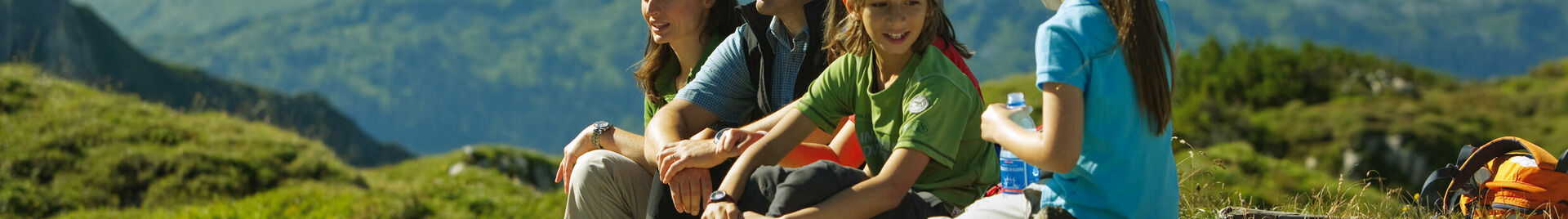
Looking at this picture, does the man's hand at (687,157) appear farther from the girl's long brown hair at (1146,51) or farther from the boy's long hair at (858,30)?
the girl's long brown hair at (1146,51)

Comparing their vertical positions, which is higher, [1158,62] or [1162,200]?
[1158,62]

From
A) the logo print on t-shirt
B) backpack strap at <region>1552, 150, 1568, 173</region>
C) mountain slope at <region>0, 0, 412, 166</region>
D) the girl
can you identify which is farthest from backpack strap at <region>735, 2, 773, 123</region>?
mountain slope at <region>0, 0, 412, 166</region>

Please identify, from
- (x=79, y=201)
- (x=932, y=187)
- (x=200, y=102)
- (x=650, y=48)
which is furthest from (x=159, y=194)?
(x=932, y=187)

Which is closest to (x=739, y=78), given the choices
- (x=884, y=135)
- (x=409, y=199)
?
(x=884, y=135)

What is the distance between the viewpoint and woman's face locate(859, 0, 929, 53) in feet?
10.5

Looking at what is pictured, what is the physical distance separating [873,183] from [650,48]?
6.58ft

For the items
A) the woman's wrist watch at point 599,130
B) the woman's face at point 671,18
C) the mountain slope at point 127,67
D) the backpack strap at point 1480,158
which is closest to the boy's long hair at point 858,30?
→ the woman's wrist watch at point 599,130

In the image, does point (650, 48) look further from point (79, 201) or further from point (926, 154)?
point (79, 201)

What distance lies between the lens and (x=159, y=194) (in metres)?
13.8

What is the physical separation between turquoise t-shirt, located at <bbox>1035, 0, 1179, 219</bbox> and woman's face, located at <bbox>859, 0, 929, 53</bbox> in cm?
55

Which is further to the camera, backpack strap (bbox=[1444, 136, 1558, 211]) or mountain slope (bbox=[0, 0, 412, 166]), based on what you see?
mountain slope (bbox=[0, 0, 412, 166])

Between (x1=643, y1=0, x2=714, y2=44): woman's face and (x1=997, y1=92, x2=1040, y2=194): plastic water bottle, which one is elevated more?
(x1=643, y1=0, x2=714, y2=44): woman's face

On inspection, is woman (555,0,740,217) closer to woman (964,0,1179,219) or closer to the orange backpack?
woman (964,0,1179,219)

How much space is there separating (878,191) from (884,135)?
259mm
